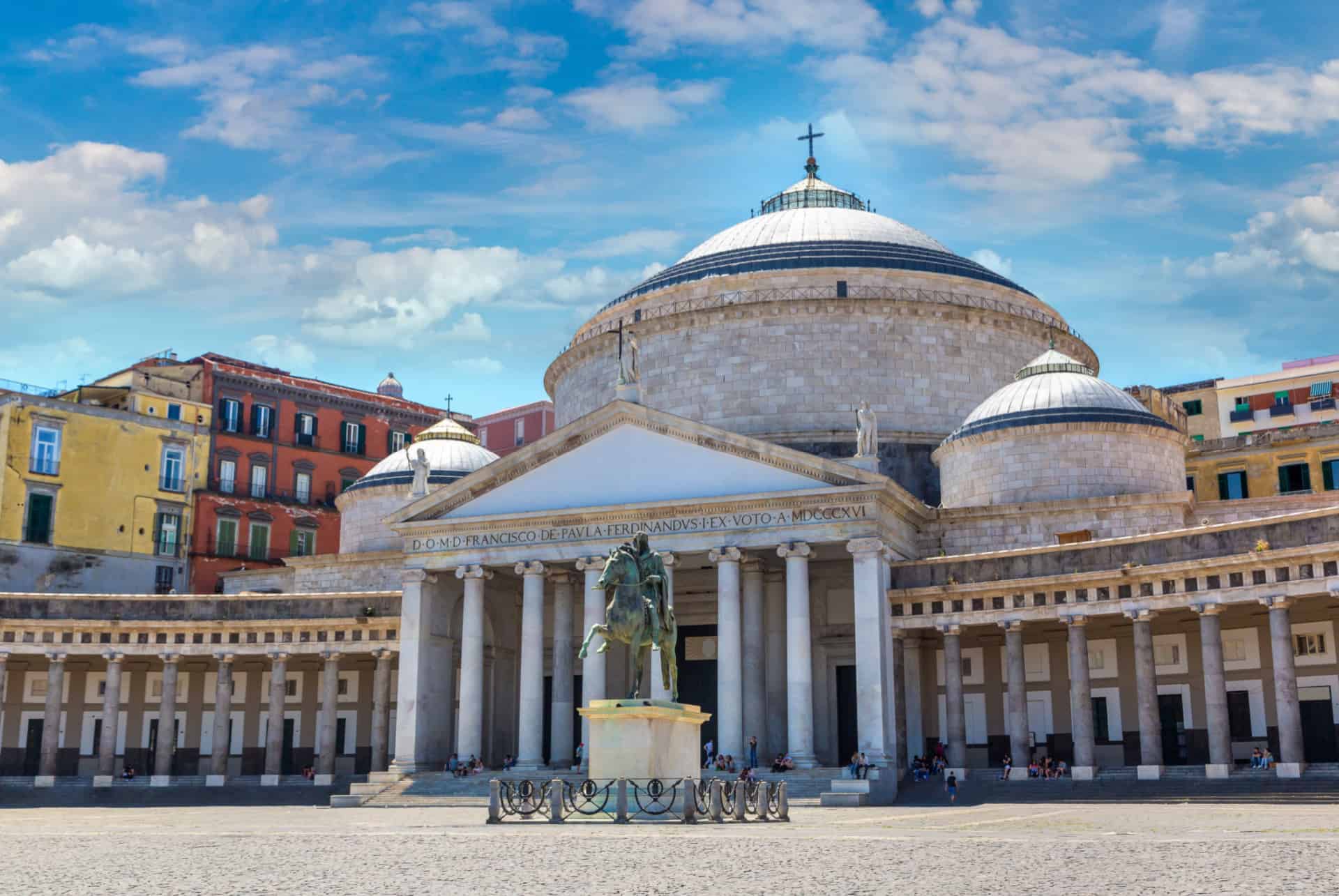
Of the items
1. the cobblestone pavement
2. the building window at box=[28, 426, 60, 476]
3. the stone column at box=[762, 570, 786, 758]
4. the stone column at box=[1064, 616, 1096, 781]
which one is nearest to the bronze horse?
the cobblestone pavement

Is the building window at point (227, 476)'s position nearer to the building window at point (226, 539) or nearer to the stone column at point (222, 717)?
the building window at point (226, 539)

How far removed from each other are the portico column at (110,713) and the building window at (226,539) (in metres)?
16.9

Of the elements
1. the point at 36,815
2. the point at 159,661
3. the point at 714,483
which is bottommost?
the point at 36,815

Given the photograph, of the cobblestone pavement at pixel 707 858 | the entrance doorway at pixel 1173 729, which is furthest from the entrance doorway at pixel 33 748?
the entrance doorway at pixel 1173 729

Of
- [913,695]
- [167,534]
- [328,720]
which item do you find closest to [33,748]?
[328,720]

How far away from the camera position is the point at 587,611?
48125mm

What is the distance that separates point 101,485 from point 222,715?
18.1m

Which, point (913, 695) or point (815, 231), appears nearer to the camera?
point (913, 695)

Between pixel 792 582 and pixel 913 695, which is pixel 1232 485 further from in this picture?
pixel 792 582

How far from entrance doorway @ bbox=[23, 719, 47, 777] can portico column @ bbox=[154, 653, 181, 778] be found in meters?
5.61

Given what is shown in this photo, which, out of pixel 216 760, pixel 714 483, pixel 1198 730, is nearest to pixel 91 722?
pixel 216 760

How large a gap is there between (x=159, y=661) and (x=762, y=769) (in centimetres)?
2700

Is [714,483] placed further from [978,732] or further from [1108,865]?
[1108,865]

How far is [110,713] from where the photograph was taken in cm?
5416
